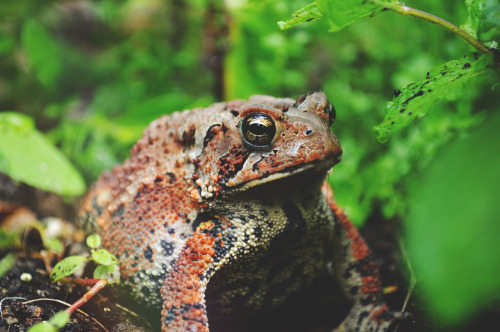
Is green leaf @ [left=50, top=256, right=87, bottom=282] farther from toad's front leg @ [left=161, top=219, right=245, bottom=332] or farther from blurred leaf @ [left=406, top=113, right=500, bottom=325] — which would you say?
blurred leaf @ [left=406, top=113, right=500, bottom=325]

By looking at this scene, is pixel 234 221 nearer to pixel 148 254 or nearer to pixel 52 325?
pixel 148 254

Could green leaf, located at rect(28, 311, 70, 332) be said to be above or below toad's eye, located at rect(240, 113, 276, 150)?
below

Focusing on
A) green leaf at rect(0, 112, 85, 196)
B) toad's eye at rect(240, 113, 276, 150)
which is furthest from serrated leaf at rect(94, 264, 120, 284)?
toad's eye at rect(240, 113, 276, 150)

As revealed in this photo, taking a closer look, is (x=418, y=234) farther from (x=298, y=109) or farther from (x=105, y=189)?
(x=105, y=189)

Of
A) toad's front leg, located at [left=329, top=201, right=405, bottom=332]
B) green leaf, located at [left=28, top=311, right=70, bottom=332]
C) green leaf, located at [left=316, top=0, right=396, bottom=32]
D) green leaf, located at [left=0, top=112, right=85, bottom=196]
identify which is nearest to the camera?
green leaf, located at [left=316, top=0, right=396, bottom=32]

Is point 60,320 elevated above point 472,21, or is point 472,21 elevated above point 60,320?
point 472,21

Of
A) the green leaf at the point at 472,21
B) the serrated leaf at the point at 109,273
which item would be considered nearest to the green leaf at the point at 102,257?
the serrated leaf at the point at 109,273

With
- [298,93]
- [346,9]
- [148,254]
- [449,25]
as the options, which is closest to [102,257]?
[148,254]

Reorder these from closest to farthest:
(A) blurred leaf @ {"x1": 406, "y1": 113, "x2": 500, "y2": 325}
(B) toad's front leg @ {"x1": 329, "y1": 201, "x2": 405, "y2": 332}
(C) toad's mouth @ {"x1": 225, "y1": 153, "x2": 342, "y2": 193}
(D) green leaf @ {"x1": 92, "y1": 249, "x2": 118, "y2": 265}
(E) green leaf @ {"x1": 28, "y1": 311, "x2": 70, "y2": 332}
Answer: (A) blurred leaf @ {"x1": 406, "y1": 113, "x2": 500, "y2": 325} < (E) green leaf @ {"x1": 28, "y1": 311, "x2": 70, "y2": 332} < (C) toad's mouth @ {"x1": 225, "y1": 153, "x2": 342, "y2": 193} < (D) green leaf @ {"x1": 92, "y1": 249, "x2": 118, "y2": 265} < (B) toad's front leg @ {"x1": 329, "y1": 201, "x2": 405, "y2": 332}
